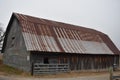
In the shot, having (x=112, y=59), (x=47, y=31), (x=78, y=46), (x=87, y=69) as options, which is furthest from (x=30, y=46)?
(x=112, y=59)

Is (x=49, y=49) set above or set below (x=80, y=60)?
above

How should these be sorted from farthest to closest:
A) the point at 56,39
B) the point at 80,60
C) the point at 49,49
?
1. the point at 80,60
2. the point at 56,39
3. the point at 49,49

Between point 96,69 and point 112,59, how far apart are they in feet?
18.1

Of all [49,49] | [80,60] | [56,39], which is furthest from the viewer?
[80,60]

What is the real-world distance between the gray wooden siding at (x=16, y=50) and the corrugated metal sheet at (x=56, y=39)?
1.43 m

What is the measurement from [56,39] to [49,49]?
3195 millimetres

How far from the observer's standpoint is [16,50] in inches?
1063

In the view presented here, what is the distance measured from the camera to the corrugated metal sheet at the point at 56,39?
24.1 m

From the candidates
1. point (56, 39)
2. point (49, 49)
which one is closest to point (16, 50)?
point (49, 49)

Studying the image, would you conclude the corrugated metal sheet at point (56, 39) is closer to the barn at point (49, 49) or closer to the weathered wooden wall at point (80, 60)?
the barn at point (49, 49)

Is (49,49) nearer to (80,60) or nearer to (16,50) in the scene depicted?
(16,50)

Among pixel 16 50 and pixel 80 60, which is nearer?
pixel 16 50

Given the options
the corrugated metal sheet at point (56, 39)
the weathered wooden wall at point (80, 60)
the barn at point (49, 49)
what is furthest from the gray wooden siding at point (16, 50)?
the weathered wooden wall at point (80, 60)

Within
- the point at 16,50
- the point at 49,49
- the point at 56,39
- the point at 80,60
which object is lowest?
the point at 80,60
